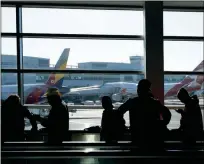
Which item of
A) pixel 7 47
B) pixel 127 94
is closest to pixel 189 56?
pixel 127 94

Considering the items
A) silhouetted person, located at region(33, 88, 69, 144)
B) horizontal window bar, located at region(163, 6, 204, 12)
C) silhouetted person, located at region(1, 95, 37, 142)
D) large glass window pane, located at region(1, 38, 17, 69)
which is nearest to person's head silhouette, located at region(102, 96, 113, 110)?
silhouetted person, located at region(33, 88, 69, 144)

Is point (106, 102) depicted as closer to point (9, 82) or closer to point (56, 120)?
Result: point (56, 120)

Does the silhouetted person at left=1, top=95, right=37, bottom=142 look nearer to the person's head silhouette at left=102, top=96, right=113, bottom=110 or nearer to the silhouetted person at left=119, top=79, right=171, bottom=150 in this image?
the person's head silhouette at left=102, top=96, right=113, bottom=110

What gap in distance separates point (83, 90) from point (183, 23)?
2848mm

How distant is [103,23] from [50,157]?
563 cm

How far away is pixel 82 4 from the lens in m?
7.94

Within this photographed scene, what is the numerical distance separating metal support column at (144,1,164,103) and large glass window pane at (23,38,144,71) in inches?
15.0

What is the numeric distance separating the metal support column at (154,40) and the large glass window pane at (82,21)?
1.24 ft

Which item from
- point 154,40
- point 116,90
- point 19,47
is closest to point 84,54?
point 116,90

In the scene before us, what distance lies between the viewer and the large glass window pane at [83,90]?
7.91 m

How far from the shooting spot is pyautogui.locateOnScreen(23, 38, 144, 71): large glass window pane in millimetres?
7891

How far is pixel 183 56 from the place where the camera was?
8383 mm

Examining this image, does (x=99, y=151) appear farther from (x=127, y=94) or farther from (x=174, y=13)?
(x=174, y=13)

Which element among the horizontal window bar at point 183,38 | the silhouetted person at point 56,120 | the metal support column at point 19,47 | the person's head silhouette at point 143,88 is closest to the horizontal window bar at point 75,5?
the metal support column at point 19,47
